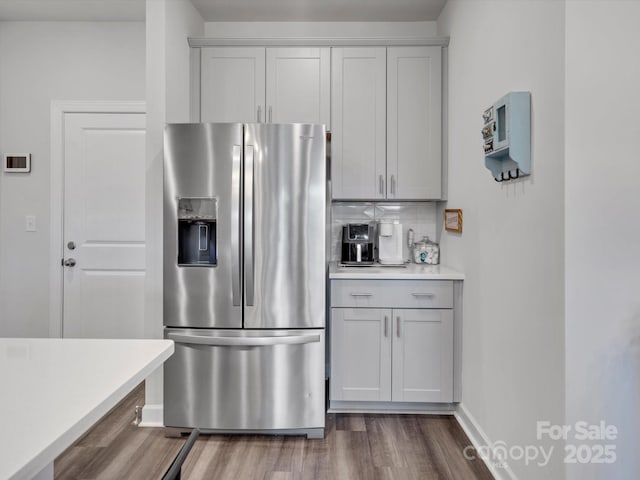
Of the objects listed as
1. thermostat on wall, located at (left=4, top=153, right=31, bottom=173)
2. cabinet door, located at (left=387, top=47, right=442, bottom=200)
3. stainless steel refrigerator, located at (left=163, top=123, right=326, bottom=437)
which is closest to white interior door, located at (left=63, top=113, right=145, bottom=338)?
thermostat on wall, located at (left=4, top=153, right=31, bottom=173)

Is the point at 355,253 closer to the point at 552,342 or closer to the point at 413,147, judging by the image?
the point at 413,147

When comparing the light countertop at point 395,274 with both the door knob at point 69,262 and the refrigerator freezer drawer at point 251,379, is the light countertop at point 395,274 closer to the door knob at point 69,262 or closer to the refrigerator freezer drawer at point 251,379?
the refrigerator freezer drawer at point 251,379

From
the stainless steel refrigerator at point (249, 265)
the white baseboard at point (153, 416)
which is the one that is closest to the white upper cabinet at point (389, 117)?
the stainless steel refrigerator at point (249, 265)

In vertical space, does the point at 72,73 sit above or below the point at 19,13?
below

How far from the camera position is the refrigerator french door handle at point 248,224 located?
2.21 metres

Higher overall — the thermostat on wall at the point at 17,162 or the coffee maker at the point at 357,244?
the thermostat on wall at the point at 17,162

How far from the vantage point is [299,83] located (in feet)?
9.49

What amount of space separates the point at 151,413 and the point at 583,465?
86.1 inches

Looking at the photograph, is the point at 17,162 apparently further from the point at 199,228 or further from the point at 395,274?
the point at 395,274

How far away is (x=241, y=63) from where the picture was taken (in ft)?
9.48

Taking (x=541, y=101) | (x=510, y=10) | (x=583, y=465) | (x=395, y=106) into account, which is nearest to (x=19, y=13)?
(x=395, y=106)

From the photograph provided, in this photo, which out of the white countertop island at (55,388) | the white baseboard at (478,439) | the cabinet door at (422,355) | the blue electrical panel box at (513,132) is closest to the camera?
the white countertop island at (55,388)

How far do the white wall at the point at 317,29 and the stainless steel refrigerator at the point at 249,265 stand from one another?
4.36 feet

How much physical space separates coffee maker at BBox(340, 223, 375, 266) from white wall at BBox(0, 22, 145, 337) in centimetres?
195
